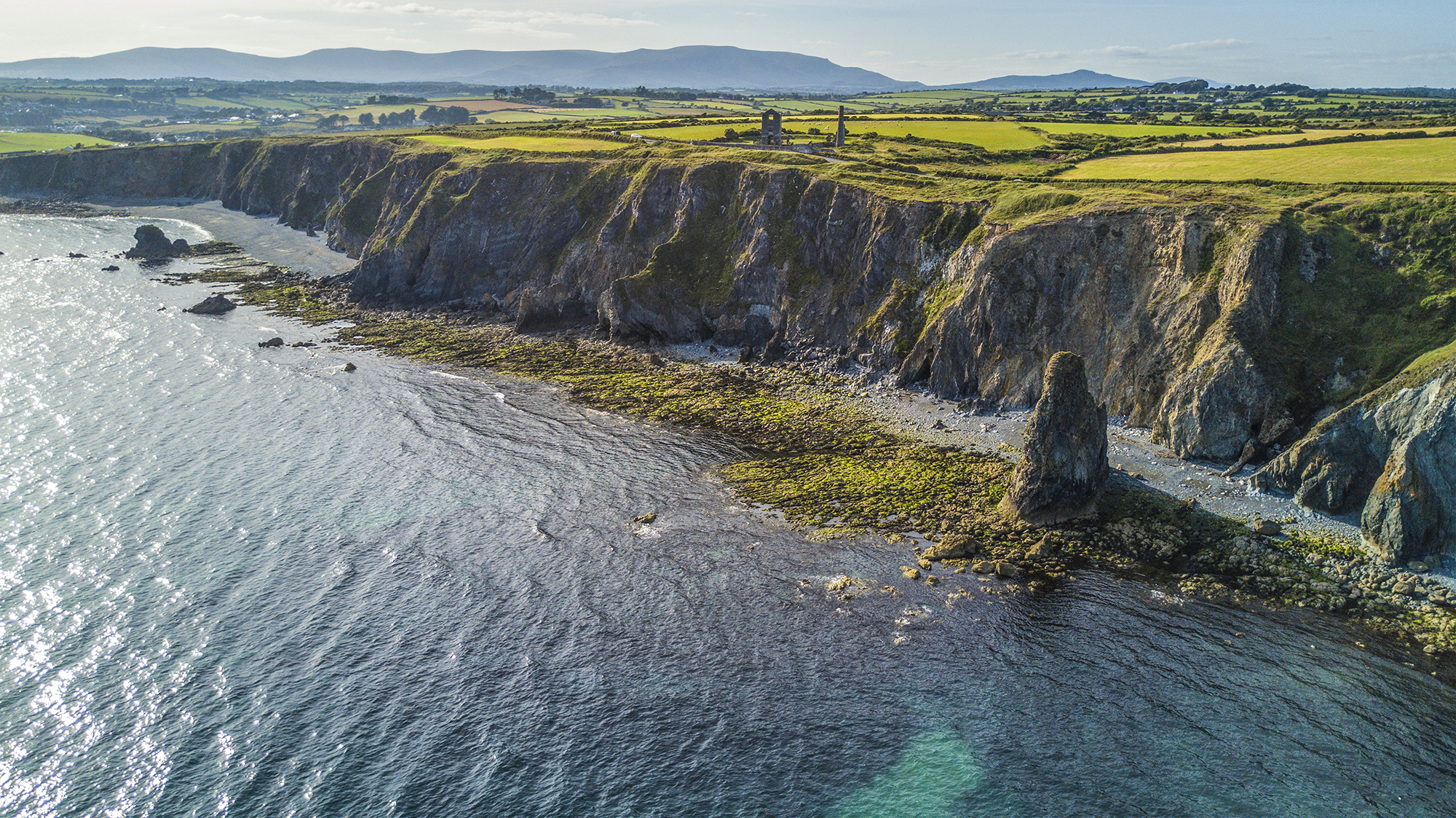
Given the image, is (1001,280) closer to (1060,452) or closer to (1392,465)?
(1060,452)

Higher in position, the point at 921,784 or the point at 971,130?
the point at 971,130

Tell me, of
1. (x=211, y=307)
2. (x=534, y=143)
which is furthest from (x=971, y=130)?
(x=211, y=307)

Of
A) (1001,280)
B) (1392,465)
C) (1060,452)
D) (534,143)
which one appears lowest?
(1060,452)

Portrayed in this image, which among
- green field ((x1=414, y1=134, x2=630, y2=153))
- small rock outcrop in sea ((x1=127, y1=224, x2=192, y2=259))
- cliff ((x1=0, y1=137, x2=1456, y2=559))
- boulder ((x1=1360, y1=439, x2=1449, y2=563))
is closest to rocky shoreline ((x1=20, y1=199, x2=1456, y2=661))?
boulder ((x1=1360, y1=439, x2=1449, y2=563))

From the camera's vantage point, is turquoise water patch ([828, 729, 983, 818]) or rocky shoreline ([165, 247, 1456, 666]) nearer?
turquoise water patch ([828, 729, 983, 818])

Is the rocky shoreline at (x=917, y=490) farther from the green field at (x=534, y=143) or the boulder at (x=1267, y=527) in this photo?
the green field at (x=534, y=143)

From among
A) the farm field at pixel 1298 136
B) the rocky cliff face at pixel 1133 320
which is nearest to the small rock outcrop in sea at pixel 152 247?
the rocky cliff face at pixel 1133 320

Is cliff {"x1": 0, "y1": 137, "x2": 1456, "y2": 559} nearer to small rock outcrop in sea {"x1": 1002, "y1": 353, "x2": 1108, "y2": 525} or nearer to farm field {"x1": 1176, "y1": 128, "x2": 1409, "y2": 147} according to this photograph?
small rock outcrop in sea {"x1": 1002, "y1": 353, "x2": 1108, "y2": 525}
